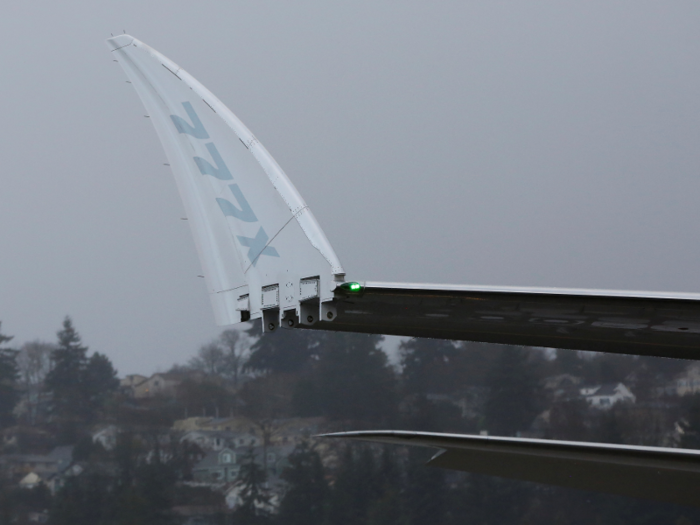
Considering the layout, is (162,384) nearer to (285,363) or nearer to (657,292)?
(285,363)

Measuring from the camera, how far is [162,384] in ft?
92.7

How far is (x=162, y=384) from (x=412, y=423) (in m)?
10.3

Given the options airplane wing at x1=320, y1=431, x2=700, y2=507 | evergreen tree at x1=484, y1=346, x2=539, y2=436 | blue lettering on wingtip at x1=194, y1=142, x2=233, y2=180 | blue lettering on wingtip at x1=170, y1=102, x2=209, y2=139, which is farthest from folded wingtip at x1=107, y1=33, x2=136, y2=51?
evergreen tree at x1=484, y1=346, x2=539, y2=436

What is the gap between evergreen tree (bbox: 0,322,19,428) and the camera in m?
31.1

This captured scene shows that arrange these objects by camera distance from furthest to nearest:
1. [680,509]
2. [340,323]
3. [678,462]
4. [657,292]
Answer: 1. [680,509]
2. [678,462]
3. [340,323]
4. [657,292]

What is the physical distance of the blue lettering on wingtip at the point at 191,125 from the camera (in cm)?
443

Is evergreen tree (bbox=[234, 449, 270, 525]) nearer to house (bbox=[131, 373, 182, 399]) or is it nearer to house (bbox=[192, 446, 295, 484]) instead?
house (bbox=[192, 446, 295, 484])

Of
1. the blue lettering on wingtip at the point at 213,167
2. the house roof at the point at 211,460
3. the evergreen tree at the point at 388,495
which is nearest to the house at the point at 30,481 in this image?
the house roof at the point at 211,460

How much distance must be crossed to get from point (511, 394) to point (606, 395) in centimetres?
405

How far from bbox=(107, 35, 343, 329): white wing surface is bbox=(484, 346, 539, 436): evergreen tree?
2427 cm

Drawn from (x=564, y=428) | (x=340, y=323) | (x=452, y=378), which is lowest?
(x=564, y=428)

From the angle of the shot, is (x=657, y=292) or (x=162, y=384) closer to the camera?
(x=657, y=292)

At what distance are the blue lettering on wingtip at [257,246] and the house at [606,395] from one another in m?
Answer: 23.2

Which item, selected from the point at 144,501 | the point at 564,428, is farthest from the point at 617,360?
the point at 144,501
